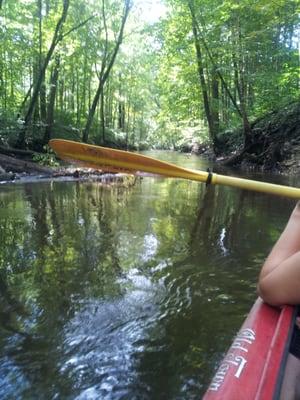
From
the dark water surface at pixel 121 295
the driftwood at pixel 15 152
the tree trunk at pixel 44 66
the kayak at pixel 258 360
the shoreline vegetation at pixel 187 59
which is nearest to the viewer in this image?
the kayak at pixel 258 360

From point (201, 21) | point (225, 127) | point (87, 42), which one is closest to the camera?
point (201, 21)

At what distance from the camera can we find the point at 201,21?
15289 millimetres

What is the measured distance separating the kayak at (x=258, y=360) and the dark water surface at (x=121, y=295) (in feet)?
2.70

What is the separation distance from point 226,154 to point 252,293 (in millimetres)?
15555

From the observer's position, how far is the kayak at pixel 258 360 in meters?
1.25

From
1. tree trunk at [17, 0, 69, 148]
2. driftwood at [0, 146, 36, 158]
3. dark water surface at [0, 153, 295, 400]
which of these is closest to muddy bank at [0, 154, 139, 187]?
driftwood at [0, 146, 36, 158]

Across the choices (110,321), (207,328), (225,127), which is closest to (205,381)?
(207,328)

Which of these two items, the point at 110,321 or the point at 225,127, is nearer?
the point at 110,321

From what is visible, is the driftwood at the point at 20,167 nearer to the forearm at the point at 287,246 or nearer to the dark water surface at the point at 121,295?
the dark water surface at the point at 121,295

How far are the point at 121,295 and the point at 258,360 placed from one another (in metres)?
2.23

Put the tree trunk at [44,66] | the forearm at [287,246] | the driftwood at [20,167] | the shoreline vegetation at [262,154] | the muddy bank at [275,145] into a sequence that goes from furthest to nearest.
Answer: the muddy bank at [275,145] < the tree trunk at [44,66] < the shoreline vegetation at [262,154] < the driftwood at [20,167] < the forearm at [287,246]

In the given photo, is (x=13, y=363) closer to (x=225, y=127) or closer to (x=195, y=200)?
(x=195, y=200)

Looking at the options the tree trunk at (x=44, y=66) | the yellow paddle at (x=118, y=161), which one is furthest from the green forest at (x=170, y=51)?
the yellow paddle at (x=118, y=161)

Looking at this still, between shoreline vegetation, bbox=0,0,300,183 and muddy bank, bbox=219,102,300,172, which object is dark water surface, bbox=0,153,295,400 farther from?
muddy bank, bbox=219,102,300,172
